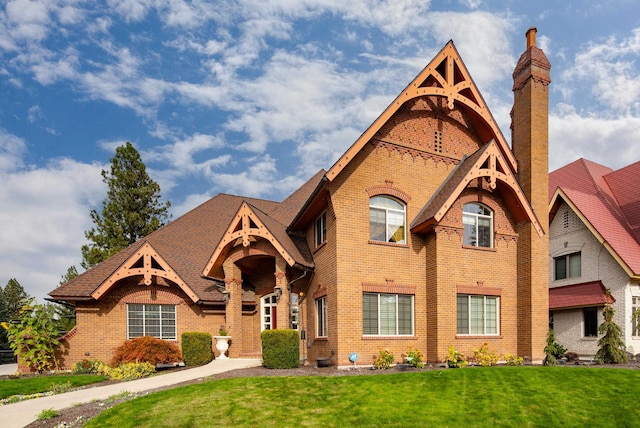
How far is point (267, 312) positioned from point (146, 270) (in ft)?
18.2

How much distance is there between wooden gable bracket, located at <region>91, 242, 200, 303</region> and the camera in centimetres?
1794

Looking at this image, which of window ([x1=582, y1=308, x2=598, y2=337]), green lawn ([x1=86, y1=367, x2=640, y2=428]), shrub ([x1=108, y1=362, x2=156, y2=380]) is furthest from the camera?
window ([x1=582, y1=308, x2=598, y2=337])

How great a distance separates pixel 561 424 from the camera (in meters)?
8.43

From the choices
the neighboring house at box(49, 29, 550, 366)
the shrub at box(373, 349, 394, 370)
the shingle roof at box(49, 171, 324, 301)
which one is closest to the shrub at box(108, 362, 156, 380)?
the neighboring house at box(49, 29, 550, 366)

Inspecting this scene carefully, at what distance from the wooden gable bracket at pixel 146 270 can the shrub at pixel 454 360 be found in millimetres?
10598

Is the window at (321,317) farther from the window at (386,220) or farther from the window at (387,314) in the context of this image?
the window at (386,220)

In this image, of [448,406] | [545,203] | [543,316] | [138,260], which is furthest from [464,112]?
[138,260]

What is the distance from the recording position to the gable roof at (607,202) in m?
20.6

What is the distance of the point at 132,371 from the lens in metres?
15.2

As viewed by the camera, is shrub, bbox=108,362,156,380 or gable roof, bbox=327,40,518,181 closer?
gable roof, bbox=327,40,518,181

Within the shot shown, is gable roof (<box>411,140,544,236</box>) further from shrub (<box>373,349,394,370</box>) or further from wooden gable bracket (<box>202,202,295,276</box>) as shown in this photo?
wooden gable bracket (<box>202,202,295,276</box>)

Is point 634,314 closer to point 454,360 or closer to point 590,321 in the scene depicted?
point 590,321

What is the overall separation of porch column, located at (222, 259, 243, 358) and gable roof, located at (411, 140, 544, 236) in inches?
300

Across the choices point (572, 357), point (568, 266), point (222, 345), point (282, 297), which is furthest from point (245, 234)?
point (568, 266)
